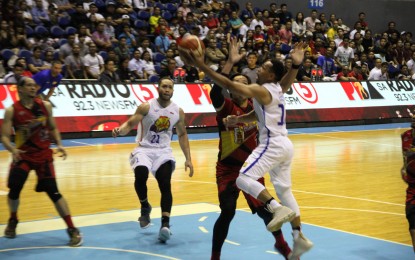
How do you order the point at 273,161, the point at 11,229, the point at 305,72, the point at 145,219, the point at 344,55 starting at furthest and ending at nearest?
the point at 344,55
the point at 305,72
the point at 145,219
the point at 11,229
the point at 273,161

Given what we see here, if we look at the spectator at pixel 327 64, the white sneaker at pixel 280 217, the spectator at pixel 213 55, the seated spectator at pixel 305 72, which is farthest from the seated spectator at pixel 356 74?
the white sneaker at pixel 280 217

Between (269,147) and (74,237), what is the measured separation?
8.60 ft

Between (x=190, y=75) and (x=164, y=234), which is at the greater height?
(x=164, y=234)

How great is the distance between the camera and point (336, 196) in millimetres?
10805

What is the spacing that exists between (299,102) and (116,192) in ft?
36.9

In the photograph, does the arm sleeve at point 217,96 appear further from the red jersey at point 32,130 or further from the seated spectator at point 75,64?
the seated spectator at point 75,64

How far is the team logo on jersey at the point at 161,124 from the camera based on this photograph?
8.34 m

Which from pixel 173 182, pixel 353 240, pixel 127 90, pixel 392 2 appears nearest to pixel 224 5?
pixel 127 90

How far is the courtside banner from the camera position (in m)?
17.5

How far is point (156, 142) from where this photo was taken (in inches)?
332

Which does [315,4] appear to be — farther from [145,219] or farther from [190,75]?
[145,219]

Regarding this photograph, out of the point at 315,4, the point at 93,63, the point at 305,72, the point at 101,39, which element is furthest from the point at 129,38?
the point at 315,4

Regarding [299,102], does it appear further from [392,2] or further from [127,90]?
[392,2]

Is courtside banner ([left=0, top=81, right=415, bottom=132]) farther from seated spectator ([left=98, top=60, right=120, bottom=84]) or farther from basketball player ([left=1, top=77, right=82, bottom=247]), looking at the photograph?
basketball player ([left=1, top=77, right=82, bottom=247])
